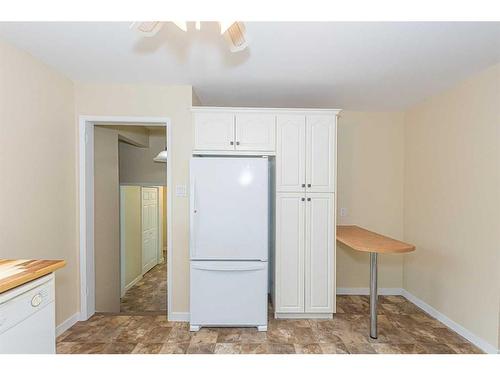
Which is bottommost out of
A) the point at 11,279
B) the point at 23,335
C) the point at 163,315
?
the point at 163,315

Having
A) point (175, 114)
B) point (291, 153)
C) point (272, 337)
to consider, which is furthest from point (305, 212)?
point (175, 114)

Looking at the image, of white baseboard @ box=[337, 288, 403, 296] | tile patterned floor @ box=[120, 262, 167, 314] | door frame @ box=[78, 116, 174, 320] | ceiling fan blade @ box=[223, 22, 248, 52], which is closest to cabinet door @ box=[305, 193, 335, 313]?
white baseboard @ box=[337, 288, 403, 296]

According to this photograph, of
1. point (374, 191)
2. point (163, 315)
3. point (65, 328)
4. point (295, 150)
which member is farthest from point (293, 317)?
point (65, 328)

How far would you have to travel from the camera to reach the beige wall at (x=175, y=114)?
2.68 metres

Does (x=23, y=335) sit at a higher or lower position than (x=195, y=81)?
lower

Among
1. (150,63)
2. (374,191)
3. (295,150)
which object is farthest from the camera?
(374,191)

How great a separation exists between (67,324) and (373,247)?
2.90 m

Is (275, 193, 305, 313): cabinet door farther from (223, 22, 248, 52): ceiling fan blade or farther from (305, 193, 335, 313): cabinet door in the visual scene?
(223, 22, 248, 52): ceiling fan blade

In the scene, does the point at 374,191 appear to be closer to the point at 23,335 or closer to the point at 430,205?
the point at 430,205

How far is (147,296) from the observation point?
4.03 metres

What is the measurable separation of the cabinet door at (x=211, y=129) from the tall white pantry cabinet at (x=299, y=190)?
0.6 inches

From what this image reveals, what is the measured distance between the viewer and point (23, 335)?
1.27 m

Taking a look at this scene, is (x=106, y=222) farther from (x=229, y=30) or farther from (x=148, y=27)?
(x=229, y=30)

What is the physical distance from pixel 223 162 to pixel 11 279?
1.65 m
